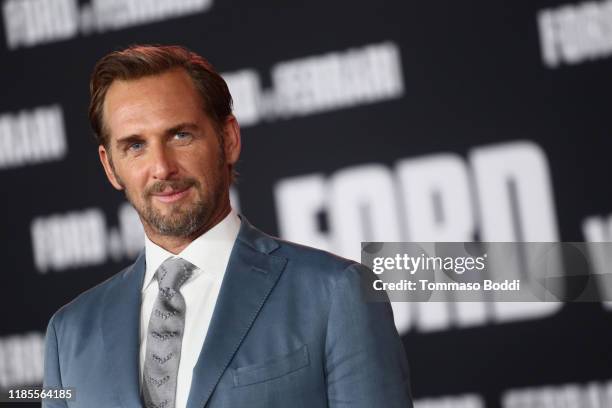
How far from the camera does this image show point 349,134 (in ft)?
9.66

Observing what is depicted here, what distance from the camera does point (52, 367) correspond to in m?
1.54

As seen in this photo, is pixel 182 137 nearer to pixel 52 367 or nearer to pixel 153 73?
pixel 153 73

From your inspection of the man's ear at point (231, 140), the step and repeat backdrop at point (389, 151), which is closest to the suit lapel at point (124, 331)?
the man's ear at point (231, 140)

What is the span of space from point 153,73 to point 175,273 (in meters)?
0.31

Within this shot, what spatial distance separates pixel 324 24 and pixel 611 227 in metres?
1.05

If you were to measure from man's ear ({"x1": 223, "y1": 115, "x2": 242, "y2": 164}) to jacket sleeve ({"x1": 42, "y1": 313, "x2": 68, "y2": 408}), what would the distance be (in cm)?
40

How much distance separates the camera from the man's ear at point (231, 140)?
5.10 feet

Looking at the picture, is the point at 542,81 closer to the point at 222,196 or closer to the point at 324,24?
the point at 324,24

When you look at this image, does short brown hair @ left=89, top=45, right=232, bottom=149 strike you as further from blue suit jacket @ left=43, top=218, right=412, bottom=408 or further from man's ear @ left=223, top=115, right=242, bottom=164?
blue suit jacket @ left=43, top=218, right=412, bottom=408

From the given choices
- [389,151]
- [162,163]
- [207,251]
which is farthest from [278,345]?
[389,151]

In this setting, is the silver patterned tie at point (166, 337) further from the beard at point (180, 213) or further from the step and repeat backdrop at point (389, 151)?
the step and repeat backdrop at point (389, 151)

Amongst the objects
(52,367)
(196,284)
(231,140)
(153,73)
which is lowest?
(52,367)

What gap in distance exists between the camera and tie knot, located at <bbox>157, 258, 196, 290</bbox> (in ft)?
4.79

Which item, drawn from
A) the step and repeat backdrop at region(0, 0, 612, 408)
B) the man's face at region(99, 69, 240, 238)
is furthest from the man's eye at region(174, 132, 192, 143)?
the step and repeat backdrop at region(0, 0, 612, 408)
